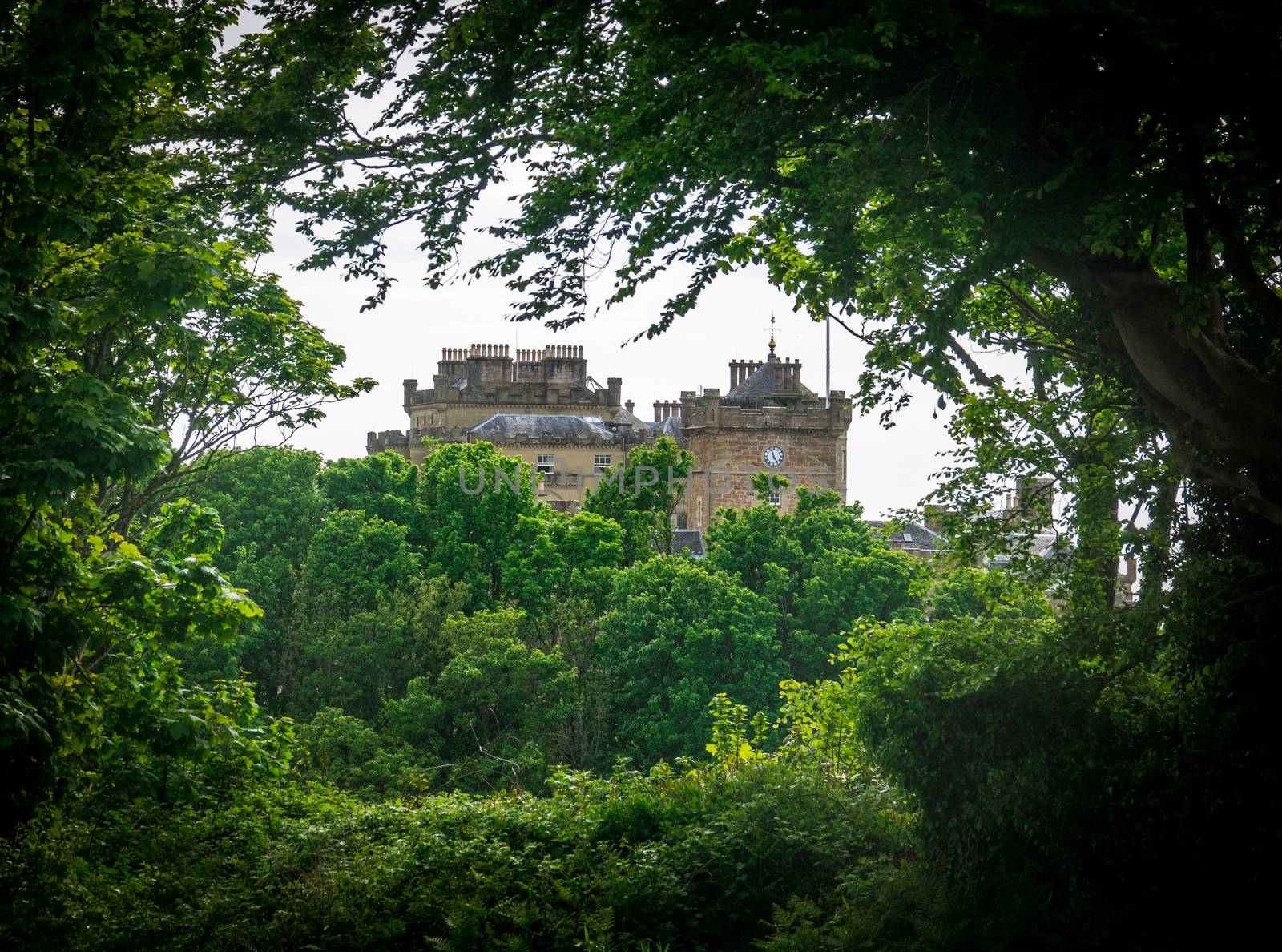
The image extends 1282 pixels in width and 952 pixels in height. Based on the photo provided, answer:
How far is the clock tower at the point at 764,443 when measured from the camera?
260ft

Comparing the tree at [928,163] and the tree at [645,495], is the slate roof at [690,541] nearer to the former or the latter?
the tree at [645,495]

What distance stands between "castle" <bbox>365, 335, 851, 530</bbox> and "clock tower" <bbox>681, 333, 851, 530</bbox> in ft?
0.21

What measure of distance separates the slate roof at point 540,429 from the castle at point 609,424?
0.08 metres

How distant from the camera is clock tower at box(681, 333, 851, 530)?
79188 mm

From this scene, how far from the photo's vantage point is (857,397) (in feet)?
48.4

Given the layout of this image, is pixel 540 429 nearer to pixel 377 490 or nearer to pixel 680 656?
pixel 377 490

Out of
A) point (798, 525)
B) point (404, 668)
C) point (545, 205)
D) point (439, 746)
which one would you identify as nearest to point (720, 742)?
point (545, 205)

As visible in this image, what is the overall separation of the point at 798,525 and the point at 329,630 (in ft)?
58.2

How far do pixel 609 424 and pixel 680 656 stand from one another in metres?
55.0

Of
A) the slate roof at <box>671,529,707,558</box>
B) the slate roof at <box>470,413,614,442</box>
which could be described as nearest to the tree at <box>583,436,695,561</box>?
the slate roof at <box>671,529,707,558</box>

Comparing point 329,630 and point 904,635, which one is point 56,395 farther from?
point 329,630

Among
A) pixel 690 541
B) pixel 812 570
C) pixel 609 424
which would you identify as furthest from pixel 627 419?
pixel 812 570

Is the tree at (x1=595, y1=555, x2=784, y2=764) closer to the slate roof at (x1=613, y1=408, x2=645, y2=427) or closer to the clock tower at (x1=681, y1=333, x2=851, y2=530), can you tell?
the clock tower at (x1=681, y1=333, x2=851, y2=530)

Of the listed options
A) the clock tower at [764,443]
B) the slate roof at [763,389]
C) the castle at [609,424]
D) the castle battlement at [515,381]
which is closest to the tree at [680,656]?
the castle at [609,424]
